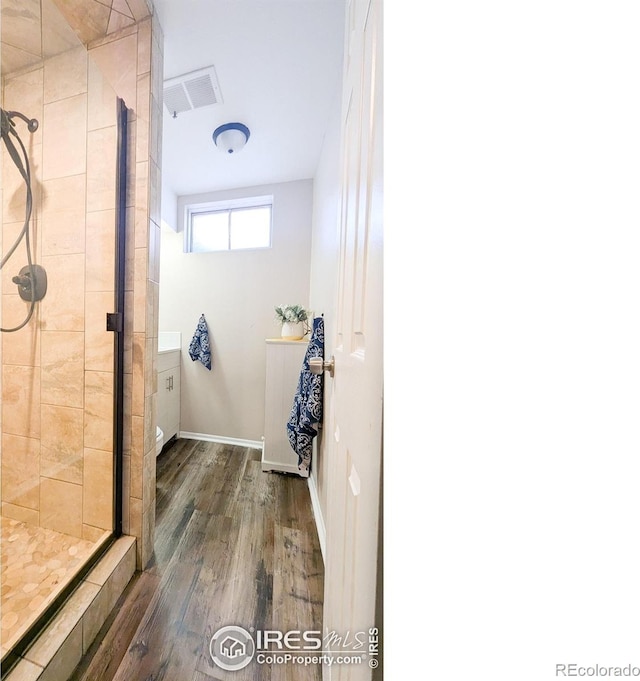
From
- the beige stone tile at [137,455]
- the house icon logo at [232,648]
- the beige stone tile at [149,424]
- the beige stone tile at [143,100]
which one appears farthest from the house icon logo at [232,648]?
the beige stone tile at [143,100]

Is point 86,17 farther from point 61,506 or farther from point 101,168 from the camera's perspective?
point 61,506

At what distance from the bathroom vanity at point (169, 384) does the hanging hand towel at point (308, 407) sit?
114cm

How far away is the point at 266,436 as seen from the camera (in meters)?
1.65

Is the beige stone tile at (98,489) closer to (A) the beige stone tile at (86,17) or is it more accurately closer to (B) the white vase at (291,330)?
(B) the white vase at (291,330)

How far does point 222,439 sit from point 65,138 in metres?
2.06

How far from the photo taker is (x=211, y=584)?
0.91m

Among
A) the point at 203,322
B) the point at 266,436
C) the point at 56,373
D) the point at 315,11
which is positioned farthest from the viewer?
the point at 203,322

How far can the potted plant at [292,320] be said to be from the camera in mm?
1714

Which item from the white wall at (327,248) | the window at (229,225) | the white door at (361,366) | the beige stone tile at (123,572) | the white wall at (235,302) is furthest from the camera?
the window at (229,225)

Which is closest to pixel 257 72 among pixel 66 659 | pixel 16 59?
pixel 16 59
